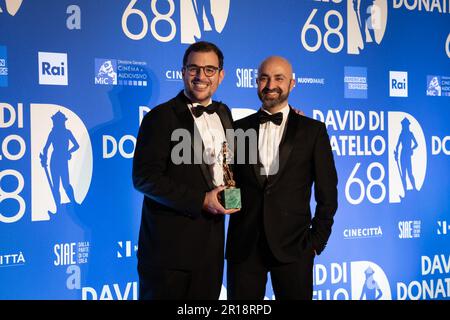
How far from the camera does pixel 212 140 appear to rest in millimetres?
2438

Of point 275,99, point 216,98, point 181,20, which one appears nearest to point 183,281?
point 275,99

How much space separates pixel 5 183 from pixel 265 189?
4.73 ft

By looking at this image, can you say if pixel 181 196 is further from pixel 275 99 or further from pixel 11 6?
pixel 11 6

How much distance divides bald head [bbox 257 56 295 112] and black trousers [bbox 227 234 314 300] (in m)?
0.63

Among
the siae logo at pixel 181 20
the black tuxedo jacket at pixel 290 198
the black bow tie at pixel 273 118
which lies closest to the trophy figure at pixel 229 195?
the black tuxedo jacket at pixel 290 198

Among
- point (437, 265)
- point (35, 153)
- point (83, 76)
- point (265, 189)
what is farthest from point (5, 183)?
point (437, 265)

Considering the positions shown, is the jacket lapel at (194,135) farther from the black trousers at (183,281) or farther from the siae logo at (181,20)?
the siae logo at (181,20)

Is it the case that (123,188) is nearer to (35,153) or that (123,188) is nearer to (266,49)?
(35,153)

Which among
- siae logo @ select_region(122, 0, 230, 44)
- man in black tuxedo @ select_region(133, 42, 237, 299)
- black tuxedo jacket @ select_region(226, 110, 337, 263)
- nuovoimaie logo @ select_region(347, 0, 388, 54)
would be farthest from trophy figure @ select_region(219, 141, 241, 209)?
nuovoimaie logo @ select_region(347, 0, 388, 54)

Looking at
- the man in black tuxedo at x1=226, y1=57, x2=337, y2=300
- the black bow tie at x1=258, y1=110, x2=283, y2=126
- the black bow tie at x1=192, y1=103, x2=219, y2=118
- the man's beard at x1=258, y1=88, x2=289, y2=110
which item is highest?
the man's beard at x1=258, y1=88, x2=289, y2=110

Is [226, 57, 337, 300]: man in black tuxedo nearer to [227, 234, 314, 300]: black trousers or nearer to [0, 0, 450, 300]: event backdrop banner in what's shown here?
[227, 234, 314, 300]: black trousers

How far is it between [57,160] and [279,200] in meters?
1.33

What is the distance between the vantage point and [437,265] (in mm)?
4035

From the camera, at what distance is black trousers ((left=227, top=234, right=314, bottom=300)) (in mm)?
2443
